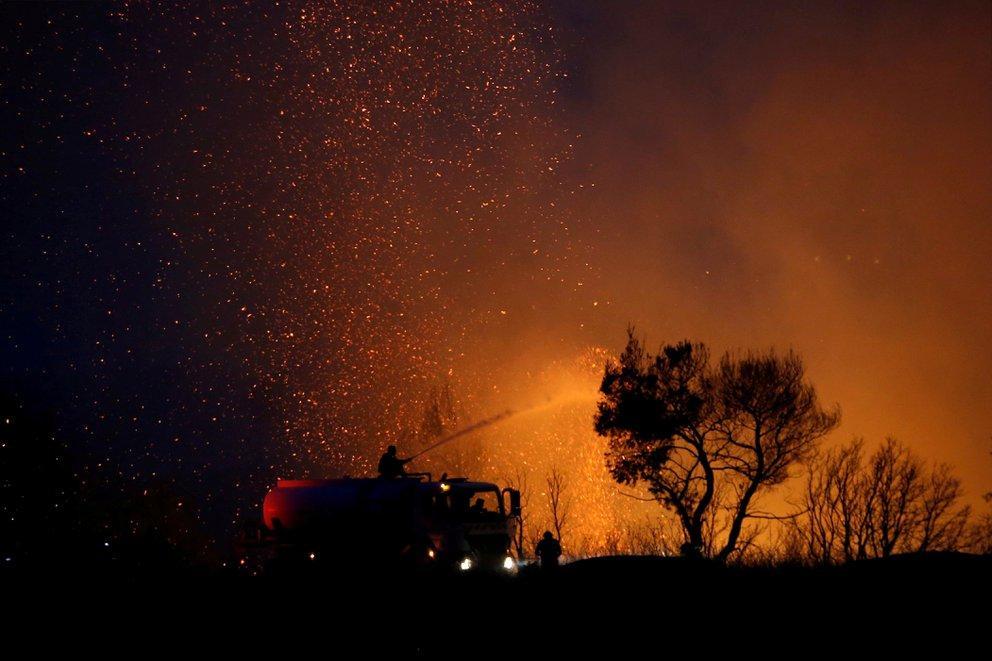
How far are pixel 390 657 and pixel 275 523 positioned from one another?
493 inches

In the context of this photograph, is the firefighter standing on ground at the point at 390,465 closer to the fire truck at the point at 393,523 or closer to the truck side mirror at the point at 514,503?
the fire truck at the point at 393,523

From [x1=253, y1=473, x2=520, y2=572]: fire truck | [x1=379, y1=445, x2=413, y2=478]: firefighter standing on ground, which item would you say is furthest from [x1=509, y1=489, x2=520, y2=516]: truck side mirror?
[x1=379, y1=445, x2=413, y2=478]: firefighter standing on ground

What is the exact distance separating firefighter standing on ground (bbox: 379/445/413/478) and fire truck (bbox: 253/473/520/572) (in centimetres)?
23

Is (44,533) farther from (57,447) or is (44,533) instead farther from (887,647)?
(887,647)

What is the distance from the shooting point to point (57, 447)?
222 feet

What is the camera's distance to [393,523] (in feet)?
72.6

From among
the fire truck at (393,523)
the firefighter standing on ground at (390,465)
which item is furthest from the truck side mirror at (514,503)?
the firefighter standing on ground at (390,465)

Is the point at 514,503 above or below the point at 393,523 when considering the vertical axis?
above

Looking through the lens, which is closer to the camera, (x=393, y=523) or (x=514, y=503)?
(x=393, y=523)

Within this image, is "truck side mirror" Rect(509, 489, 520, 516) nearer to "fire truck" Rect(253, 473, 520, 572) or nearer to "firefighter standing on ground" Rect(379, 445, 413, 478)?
"fire truck" Rect(253, 473, 520, 572)

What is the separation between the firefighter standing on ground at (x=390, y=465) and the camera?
76.8 feet

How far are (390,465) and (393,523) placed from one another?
184 cm

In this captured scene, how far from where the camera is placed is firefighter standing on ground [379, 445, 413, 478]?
76.8 feet

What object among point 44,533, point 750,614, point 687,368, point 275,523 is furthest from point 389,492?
point 44,533
